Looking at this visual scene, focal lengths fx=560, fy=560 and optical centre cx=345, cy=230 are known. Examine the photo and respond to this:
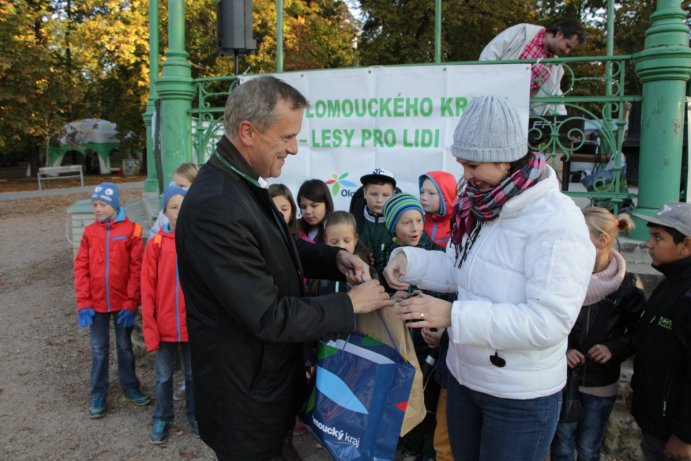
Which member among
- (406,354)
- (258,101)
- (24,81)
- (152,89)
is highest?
(24,81)

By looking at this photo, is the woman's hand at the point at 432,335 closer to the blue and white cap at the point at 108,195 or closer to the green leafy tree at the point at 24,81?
the blue and white cap at the point at 108,195

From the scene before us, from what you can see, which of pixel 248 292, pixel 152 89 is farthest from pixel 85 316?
pixel 152 89

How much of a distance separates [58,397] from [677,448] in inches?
167

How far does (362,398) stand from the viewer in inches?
76.7

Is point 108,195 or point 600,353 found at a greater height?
point 108,195

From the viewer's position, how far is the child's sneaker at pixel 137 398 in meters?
4.23

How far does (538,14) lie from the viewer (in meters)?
18.9

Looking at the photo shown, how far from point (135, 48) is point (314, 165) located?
58.8ft

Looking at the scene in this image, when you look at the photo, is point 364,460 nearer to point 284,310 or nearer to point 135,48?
point 284,310

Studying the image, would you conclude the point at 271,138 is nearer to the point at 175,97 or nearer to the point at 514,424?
the point at 514,424

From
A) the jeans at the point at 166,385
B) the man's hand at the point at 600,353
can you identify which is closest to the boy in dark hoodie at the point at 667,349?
the man's hand at the point at 600,353

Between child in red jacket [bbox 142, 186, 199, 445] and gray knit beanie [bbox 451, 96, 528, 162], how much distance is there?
8.27 feet

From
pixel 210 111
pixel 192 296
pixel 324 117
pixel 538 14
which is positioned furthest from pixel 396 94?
pixel 538 14

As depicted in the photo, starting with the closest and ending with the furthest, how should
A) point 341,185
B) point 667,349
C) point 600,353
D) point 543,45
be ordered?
1. point 667,349
2. point 600,353
3. point 341,185
4. point 543,45
